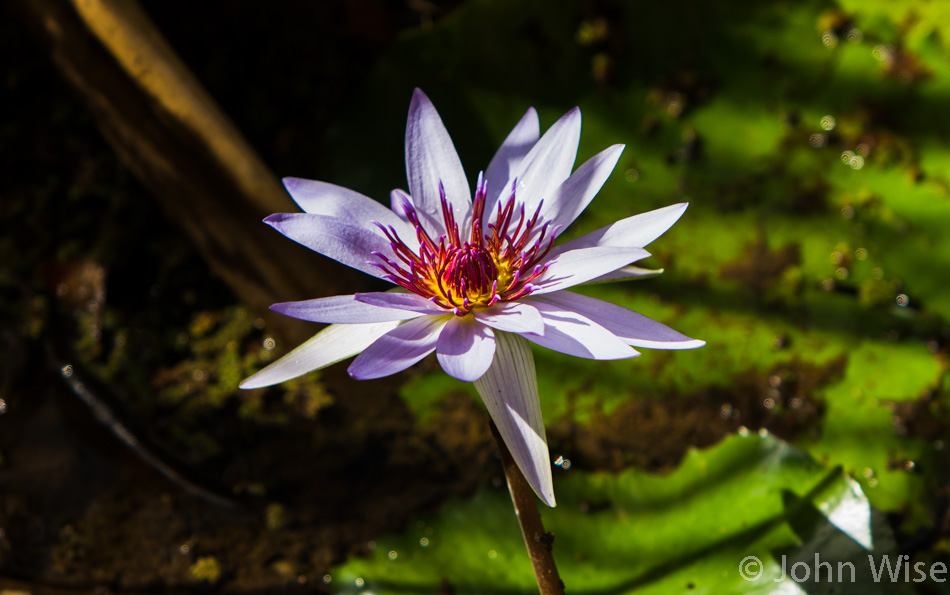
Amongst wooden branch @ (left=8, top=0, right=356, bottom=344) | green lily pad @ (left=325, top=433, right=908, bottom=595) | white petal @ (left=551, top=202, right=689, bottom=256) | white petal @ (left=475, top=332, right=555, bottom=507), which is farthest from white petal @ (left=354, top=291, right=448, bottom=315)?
wooden branch @ (left=8, top=0, right=356, bottom=344)

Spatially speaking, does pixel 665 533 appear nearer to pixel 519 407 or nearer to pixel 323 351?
pixel 519 407

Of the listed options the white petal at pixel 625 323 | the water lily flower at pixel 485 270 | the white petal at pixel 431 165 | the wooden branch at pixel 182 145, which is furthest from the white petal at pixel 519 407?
the wooden branch at pixel 182 145

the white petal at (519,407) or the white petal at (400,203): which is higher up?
the white petal at (400,203)

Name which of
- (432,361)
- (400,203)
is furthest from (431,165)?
(432,361)

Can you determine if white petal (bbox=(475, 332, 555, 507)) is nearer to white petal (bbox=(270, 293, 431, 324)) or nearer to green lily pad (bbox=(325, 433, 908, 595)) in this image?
white petal (bbox=(270, 293, 431, 324))

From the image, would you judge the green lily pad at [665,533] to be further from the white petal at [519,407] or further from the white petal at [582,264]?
the white petal at [582,264]
